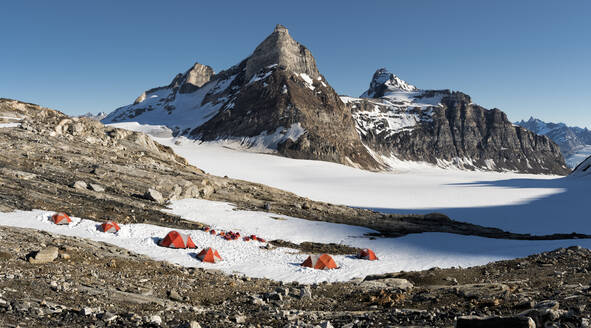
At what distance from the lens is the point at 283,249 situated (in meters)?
23.0

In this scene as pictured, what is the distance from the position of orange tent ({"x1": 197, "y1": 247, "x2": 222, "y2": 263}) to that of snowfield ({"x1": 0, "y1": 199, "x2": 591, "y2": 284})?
0.98 ft

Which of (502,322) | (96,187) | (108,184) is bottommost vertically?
(96,187)

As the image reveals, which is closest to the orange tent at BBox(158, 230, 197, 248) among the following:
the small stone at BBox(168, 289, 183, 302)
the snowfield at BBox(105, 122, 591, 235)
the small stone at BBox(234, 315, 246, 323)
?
the small stone at BBox(168, 289, 183, 302)

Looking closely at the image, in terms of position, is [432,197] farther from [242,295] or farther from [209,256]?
[242,295]

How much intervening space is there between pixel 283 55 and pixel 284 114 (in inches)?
1554

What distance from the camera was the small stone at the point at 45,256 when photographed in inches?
523

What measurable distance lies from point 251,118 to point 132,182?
115562 millimetres

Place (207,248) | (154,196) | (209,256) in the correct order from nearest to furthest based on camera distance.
Answer: (209,256)
(207,248)
(154,196)

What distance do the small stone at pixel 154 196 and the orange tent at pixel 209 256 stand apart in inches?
470

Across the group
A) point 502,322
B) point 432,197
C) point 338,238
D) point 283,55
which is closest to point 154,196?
point 338,238

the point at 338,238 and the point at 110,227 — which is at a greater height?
the point at 338,238

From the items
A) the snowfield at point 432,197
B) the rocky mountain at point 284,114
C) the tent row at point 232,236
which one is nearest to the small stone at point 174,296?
the tent row at point 232,236

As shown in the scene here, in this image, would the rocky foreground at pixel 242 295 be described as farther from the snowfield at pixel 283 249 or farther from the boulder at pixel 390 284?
the snowfield at pixel 283 249

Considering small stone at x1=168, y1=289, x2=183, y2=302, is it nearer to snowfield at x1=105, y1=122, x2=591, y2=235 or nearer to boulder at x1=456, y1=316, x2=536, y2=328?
boulder at x1=456, y1=316, x2=536, y2=328
